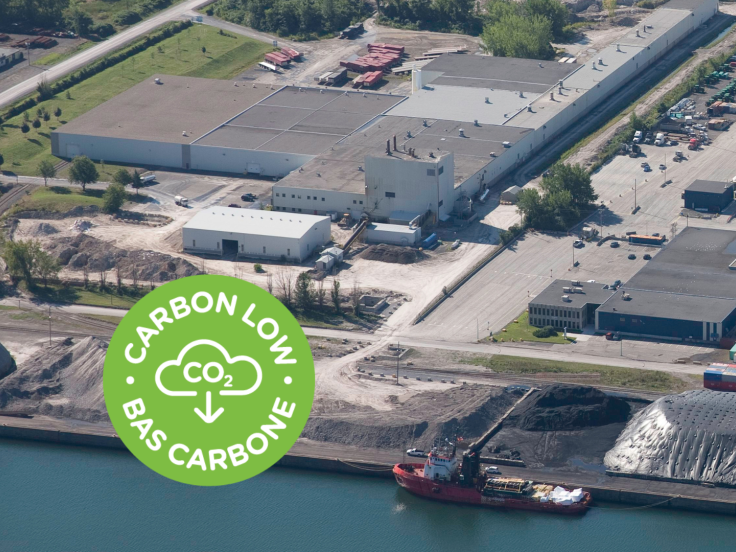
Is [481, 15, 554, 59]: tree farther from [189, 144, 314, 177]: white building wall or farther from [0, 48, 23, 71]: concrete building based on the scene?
[0, 48, 23, 71]: concrete building

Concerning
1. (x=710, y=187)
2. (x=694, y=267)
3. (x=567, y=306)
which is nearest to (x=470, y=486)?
(x=567, y=306)

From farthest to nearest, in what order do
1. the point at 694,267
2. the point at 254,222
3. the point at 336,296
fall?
1. the point at 254,222
2. the point at 694,267
3. the point at 336,296

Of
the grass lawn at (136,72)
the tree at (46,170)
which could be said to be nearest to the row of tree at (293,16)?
the grass lawn at (136,72)

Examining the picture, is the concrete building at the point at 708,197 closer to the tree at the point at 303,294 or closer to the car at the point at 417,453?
the tree at the point at 303,294

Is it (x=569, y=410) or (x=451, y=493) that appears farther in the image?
(x=569, y=410)

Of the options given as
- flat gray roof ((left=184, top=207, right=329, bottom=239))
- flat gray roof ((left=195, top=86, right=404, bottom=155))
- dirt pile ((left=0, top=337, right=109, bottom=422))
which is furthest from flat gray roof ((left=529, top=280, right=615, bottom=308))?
flat gray roof ((left=195, top=86, right=404, bottom=155))

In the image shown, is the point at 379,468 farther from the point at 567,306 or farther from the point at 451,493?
the point at 567,306
